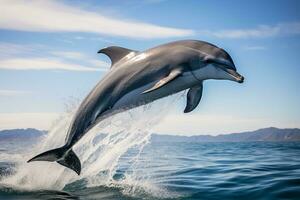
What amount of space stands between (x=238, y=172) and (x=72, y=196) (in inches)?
209

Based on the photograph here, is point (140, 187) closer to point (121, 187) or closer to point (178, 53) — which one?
point (121, 187)

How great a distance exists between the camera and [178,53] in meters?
8.30

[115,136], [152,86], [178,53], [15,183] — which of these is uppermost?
[178,53]

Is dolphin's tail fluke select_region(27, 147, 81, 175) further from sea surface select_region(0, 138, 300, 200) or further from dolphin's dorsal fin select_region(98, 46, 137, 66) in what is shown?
dolphin's dorsal fin select_region(98, 46, 137, 66)

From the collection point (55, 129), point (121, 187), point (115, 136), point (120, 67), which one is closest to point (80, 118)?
point (120, 67)

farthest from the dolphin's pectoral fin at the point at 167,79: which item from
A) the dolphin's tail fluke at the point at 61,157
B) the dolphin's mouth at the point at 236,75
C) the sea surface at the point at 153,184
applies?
the dolphin's tail fluke at the point at 61,157

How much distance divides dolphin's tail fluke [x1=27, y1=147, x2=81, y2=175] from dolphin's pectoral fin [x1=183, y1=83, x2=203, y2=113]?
2679 mm

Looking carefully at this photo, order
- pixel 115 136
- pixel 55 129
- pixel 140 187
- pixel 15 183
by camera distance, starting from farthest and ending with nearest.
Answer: pixel 55 129, pixel 115 136, pixel 15 183, pixel 140 187

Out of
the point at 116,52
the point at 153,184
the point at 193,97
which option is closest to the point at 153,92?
the point at 193,97

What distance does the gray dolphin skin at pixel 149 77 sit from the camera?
8102 mm

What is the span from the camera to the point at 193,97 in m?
9.05

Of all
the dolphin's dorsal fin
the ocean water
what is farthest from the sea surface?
the dolphin's dorsal fin

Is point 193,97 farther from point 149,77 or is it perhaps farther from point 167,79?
point 167,79

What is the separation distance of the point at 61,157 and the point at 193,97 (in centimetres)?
316
